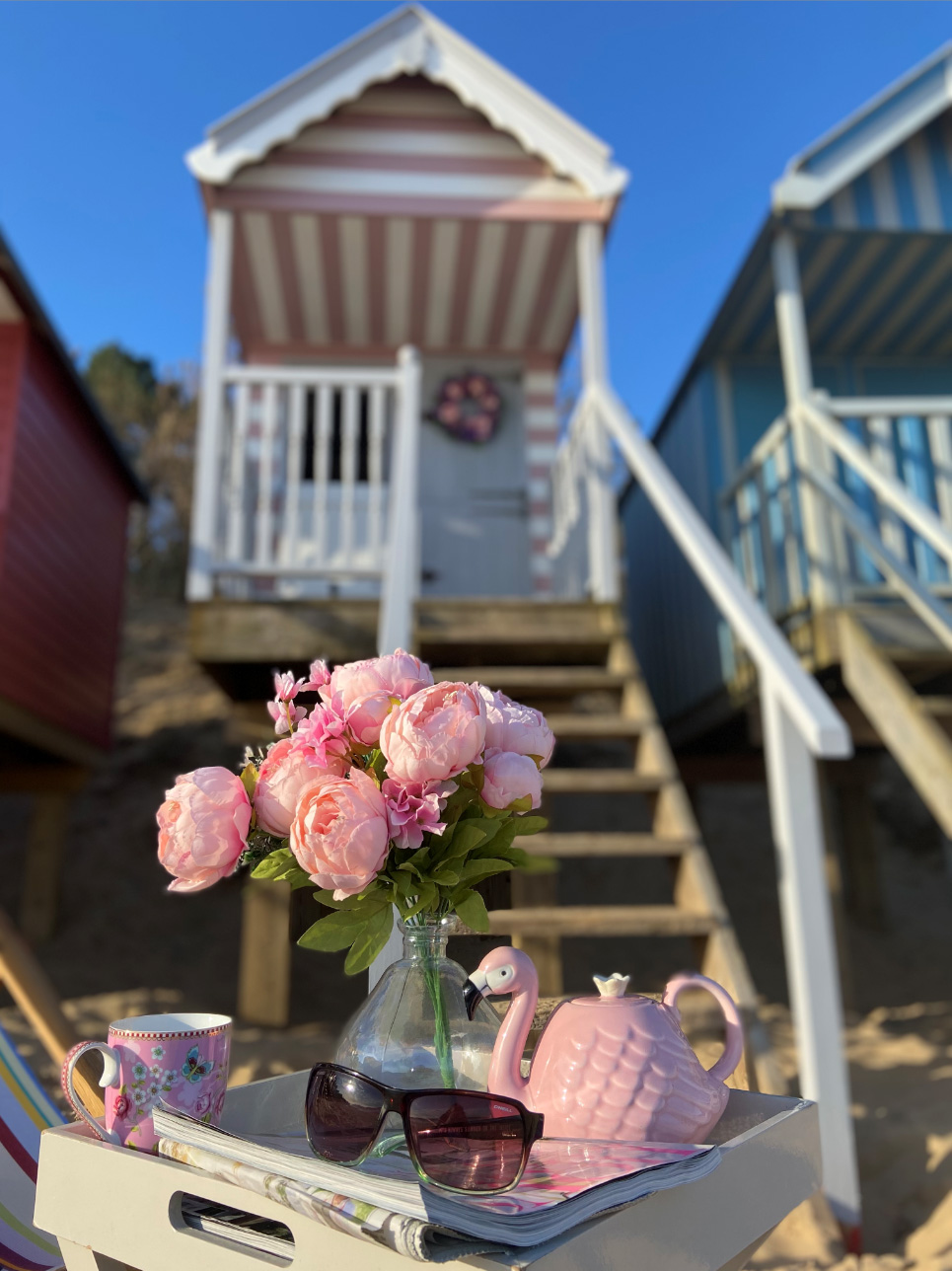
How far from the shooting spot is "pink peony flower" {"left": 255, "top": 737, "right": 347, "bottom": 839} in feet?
2.84

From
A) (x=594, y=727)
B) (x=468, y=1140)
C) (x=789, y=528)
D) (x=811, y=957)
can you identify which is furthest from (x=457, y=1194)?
(x=789, y=528)

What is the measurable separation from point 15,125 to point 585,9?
213 inches

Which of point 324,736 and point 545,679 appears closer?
point 324,736

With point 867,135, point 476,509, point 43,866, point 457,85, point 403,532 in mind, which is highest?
point 457,85

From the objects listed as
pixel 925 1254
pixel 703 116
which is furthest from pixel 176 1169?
pixel 703 116

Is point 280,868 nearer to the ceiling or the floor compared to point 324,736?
nearer to the floor

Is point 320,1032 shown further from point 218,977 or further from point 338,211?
point 338,211

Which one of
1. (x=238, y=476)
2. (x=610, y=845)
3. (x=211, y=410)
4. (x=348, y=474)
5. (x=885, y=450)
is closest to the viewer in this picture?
(x=610, y=845)

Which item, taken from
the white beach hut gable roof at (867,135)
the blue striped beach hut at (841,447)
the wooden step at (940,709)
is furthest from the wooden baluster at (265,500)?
the wooden step at (940,709)

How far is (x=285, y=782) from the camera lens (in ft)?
2.85

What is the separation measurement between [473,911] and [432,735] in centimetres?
21

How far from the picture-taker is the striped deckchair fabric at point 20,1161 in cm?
125

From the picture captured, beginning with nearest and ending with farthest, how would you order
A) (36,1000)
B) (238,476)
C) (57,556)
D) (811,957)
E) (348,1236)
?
(348,1236) < (36,1000) < (811,957) < (238,476) < (57,556)

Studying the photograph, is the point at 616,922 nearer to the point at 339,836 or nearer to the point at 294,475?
the point at 339,836
